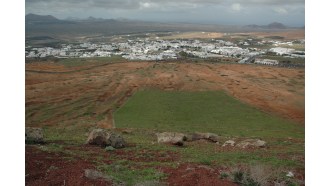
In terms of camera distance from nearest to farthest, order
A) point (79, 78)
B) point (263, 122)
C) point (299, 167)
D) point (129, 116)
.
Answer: point (299, 167)
point (263, 122)
point (129, 116)
point (79, 78)

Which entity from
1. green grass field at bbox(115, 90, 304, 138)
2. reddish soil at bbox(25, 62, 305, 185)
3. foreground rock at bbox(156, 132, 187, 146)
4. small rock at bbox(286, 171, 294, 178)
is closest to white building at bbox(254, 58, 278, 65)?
reddish soil at bbox(25, 62, 305, 185)

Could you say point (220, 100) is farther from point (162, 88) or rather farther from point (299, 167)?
point (299, 167)

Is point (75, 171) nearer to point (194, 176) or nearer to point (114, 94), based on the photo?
point (194, 176)

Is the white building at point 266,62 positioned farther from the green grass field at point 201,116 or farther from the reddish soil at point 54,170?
the reddish soil at point 54,170

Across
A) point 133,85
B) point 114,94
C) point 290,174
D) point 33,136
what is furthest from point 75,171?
point 133,85

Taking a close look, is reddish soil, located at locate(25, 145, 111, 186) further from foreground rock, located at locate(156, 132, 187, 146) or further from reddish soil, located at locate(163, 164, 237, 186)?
foreground rock, located at locate(156, 132, 187, 146)

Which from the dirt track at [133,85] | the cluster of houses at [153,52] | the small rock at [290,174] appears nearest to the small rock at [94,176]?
the small rock at [290,174]
